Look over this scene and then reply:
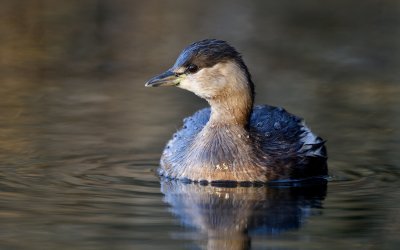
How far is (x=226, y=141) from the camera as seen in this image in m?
11.1

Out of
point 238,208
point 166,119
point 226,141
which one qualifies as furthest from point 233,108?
point 166,119

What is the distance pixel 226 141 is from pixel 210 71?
67cm

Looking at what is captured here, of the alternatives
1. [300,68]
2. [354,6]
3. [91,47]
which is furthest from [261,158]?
[354,6]

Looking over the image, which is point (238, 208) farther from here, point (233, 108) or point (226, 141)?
point (233, 108)

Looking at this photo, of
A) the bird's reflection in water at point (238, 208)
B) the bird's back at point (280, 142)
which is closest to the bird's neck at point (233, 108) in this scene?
the bird's back at point (280, 142)

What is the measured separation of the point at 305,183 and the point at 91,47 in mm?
8601

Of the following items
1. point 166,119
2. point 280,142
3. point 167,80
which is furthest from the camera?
point 166,119

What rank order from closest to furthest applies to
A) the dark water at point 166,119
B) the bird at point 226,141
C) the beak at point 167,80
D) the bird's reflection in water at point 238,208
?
the bird's reflection in water at point 238,208 → the dark water at point 166,119 → the bird at point 226,141 → the beak at point 167,80

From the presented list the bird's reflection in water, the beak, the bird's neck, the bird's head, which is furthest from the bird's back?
the beak

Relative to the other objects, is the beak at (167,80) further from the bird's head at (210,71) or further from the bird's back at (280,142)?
the bird's back at (280,142)

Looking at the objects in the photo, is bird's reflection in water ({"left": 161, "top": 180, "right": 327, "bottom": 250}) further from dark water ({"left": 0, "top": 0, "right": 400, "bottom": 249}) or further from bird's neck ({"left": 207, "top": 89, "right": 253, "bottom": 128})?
bird's neck ({"left": 207, "top": 89, "right": 253, "bottom": 128})

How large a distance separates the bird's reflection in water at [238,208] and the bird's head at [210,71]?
962 mm

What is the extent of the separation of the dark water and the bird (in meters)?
0.25

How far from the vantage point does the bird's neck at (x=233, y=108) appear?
36.7 feet
